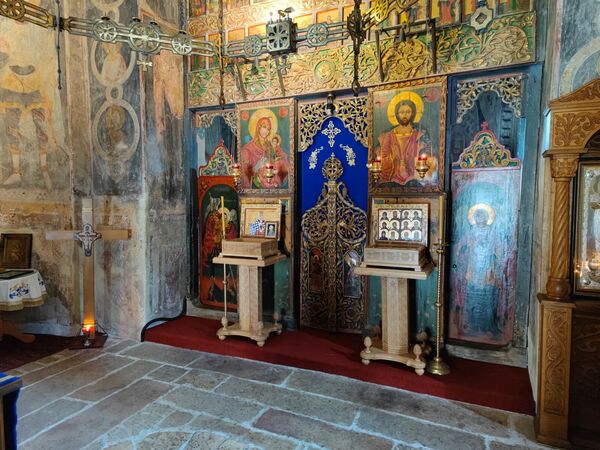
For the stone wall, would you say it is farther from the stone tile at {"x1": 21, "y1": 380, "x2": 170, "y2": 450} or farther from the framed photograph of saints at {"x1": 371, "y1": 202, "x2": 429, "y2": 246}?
the framed photograph of saints at {"x1": 371, "y1": 202, "x2": 429, "y2": 246}

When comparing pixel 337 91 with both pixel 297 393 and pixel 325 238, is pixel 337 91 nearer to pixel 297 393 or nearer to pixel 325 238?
pixel 325 238

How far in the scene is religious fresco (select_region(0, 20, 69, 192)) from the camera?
4609 millimetres

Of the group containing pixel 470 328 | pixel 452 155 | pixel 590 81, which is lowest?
pixel 470 328

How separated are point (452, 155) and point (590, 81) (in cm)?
148

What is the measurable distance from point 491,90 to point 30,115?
18.3ft

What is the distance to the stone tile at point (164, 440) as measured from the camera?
8.72 ft

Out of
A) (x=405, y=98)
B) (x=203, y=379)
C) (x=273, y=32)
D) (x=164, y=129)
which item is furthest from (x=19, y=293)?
(x=405, y=98)

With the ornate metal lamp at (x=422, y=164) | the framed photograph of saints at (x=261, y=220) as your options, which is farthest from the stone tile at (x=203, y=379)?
the ornate metal lamp at (x=422, y=164)

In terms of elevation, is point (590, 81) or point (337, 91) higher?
point (337, 91)

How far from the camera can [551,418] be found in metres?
2.68

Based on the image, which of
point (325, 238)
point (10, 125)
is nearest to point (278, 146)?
point (325, 238)

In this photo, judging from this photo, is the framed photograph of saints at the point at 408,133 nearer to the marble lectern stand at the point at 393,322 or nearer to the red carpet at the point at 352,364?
the marble lectern stand at the point at 393,322

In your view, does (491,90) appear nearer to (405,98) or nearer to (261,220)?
(405,98)

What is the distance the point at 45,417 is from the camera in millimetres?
3012
